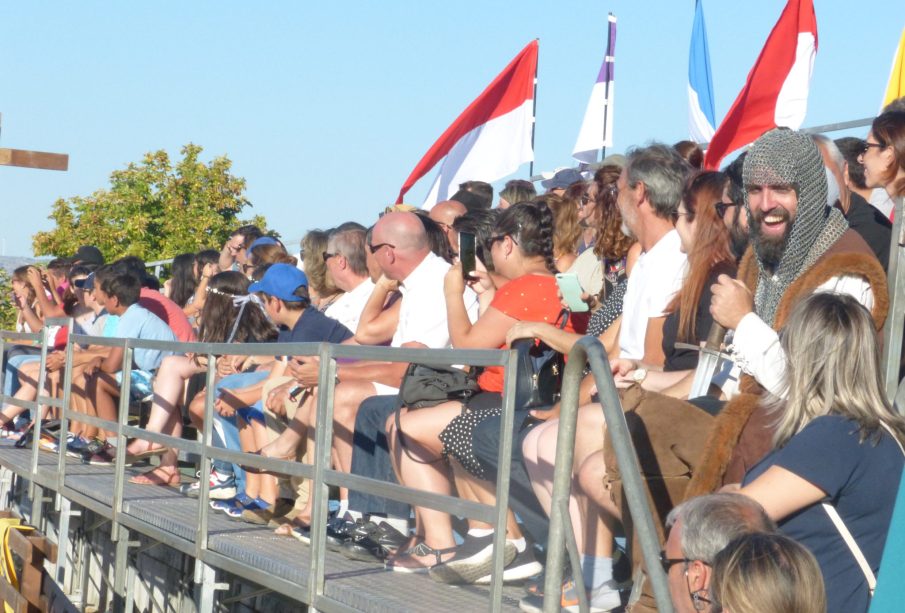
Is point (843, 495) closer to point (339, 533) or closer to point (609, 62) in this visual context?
point (339, 533)

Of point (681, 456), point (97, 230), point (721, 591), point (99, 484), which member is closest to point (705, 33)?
point (99, 484)

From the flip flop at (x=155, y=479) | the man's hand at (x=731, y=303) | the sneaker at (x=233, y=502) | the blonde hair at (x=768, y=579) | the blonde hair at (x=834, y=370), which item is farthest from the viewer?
the flip flop at (x=155, y=479)

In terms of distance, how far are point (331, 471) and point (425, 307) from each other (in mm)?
1458

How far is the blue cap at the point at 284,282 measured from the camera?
7.89 metres

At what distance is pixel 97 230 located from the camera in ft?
135

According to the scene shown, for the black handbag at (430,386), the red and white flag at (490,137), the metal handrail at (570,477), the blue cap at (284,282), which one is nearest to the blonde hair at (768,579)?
the metal handrail at (570,477)

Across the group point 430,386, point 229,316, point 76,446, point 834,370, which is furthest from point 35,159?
point 834,370

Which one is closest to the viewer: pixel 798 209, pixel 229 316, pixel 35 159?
pixel 798 209

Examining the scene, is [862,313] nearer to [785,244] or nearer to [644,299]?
[785,244]

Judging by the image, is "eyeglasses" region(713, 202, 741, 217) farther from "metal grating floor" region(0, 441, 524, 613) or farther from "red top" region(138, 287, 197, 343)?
"red top" region(138, 287, 197, 343)

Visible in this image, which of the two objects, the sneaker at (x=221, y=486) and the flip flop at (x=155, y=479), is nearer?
the sneaker at (x=221, y=486)

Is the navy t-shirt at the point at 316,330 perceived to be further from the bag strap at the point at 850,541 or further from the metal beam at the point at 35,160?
the metal beam at the point at 35,160

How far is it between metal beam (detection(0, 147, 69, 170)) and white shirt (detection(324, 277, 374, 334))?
8186mm

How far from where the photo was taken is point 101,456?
10.4 meters
